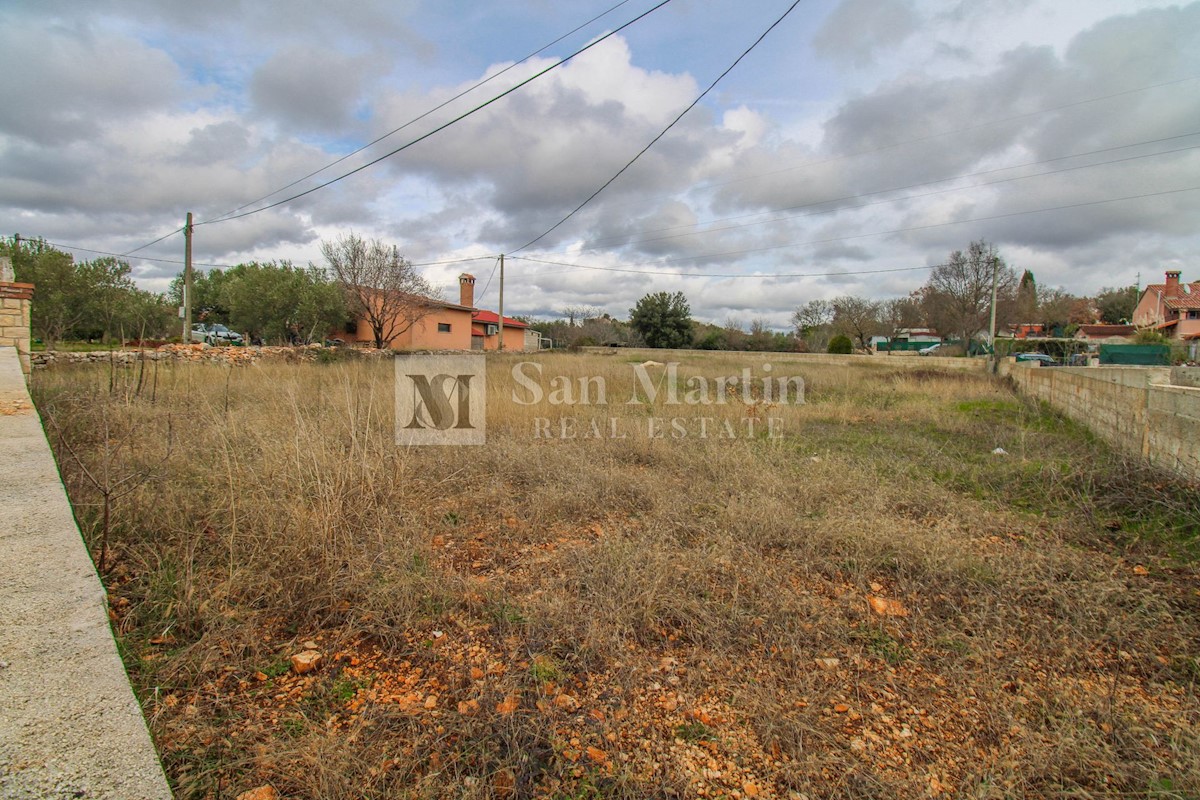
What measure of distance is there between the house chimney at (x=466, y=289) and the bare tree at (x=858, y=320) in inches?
1101

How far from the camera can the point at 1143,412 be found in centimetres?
483

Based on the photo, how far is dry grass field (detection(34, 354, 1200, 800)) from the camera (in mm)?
1571

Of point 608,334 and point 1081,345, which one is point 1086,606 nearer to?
point 1081,345

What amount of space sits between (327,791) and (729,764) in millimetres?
1193

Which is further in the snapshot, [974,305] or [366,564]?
[974,305]

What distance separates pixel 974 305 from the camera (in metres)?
30.2

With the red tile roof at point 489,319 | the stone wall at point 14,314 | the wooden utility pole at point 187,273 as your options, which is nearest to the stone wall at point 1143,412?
the stone wall at point 14,314

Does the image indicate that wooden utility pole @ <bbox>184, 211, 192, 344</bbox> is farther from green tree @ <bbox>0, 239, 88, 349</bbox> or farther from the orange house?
the orange house

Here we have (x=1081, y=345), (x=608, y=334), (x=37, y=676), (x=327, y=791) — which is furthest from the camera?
(x=608, y=334)

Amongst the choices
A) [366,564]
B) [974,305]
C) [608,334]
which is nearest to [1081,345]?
[974,305]

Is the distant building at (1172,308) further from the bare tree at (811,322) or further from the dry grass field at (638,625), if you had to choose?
the dry grass field at (638,625)
